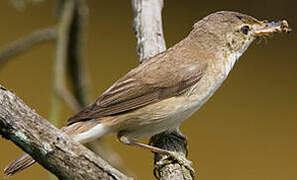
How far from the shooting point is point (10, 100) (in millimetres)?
2080

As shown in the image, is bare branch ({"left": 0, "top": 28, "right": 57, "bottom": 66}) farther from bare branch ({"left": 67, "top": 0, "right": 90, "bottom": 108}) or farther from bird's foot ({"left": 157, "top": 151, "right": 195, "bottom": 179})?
bird's foot ({"left": 157, "top": 151, "right": 195, "bottom": 179})

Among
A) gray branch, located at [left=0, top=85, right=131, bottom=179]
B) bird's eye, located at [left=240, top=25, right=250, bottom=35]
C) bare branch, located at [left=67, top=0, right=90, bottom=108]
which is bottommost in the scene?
gray branch, located at [left=0, top=85, right=131, bottom=179]

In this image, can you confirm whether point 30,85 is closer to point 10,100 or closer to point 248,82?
point 248,82

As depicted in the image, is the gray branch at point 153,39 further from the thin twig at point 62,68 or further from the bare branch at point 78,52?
the bare branch at point 78,52

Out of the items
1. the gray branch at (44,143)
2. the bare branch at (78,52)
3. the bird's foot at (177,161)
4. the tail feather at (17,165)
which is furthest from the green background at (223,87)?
the gray branch at (44,143)

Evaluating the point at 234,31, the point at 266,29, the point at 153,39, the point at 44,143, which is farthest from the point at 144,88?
the point at 44,143

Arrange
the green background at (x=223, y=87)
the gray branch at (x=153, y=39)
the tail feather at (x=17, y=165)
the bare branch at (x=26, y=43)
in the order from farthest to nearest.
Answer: the green background at (x=223, y=87)
the bare branch at (x=26, y=43)
the gray branch at (x=153, y=39)
the tail feather at (x=17, y=165)

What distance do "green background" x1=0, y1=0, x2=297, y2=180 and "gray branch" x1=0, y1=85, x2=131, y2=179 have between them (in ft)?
9.36

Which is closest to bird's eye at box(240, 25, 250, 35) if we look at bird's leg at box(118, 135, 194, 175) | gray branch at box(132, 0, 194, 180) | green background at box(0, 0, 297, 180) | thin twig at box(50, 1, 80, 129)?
gray branch at box(132, 0, 194, 180)

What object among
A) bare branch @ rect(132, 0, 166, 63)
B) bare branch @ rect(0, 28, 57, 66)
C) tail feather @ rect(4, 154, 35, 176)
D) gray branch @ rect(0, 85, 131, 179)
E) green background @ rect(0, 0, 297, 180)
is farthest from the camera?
green background @ rect(0, 0, 297, 180)

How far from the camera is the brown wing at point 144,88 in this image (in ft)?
10.3

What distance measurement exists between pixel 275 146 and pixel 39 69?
6.60 ft

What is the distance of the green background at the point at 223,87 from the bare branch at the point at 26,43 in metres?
1.12

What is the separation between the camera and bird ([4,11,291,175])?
123 inches
